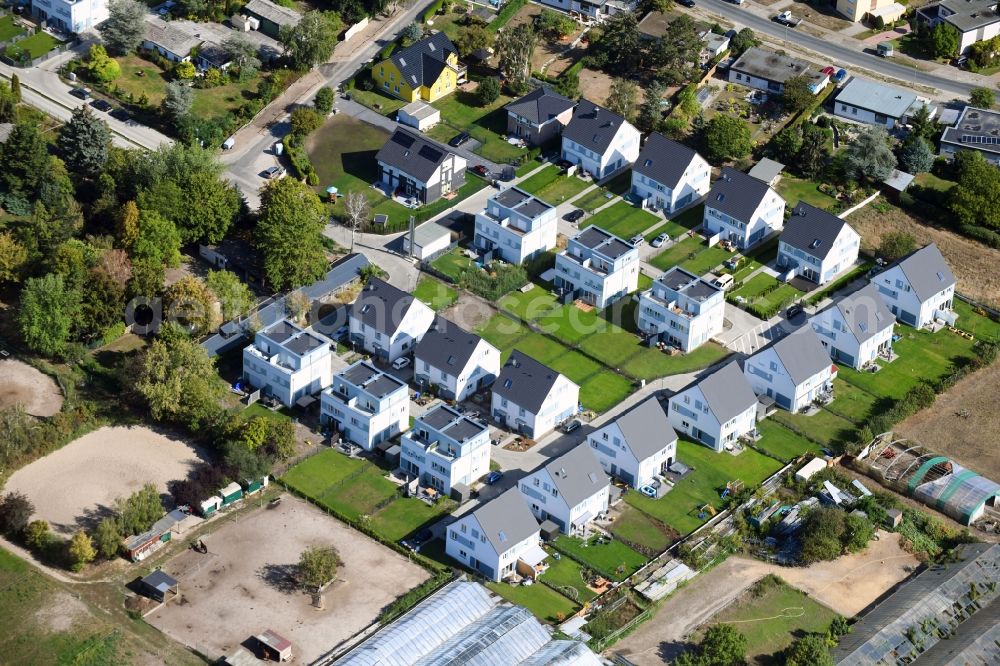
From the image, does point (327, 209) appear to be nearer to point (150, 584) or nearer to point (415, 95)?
point (415, 95)

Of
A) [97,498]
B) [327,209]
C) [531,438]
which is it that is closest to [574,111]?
[327,209]

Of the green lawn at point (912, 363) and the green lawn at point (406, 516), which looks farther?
the green lawn at point (912, 363)

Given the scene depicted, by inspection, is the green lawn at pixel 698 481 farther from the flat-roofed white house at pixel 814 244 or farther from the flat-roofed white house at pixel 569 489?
the flat-roofed white house at pixel 814 244

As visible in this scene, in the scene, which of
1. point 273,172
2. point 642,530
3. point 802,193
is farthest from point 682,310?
point 273,172

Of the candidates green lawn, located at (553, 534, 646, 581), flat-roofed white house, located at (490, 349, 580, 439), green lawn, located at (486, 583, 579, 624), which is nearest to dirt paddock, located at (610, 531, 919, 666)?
green lawn, located at (553, 534, 646, 581)

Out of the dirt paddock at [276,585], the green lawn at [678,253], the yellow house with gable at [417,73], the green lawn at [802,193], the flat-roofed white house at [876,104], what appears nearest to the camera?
the dirt paddock at [276,585]

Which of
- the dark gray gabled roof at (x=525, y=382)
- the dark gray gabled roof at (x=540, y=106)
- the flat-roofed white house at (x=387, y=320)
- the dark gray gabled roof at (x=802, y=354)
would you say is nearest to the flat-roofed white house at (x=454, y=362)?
the flat-roofed white house at (x=387, y=320)
